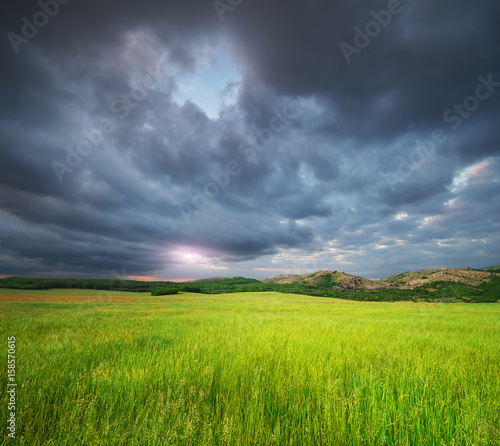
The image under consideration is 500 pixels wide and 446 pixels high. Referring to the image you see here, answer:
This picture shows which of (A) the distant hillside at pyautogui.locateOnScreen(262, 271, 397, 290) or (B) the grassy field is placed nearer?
(B) the grassy field

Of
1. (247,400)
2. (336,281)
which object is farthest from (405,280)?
(247,400)

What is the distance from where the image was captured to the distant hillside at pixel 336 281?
103312 millimetres

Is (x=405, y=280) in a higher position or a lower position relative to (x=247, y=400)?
lower

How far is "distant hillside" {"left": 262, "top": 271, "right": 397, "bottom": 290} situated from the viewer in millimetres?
103312

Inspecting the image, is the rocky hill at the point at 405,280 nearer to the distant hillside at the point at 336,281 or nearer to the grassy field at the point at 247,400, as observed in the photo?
the distant hillside at the point at 336,281

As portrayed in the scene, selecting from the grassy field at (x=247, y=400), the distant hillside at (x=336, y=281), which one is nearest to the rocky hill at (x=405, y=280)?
the distant hillside at (x=336, y=281)

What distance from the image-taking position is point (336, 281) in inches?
4705

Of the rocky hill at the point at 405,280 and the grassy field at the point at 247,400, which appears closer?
the grassy field at the point at 247,400

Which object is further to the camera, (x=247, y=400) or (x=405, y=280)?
(x=405, y=280)

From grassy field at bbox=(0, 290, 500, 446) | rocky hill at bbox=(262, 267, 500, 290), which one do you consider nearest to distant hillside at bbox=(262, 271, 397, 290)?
rocky hill at bbox=(262, 267, 500, 290)

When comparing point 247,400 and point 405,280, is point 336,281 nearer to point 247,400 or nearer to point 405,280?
point 405,280

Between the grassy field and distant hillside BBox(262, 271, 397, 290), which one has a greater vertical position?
the grassy field

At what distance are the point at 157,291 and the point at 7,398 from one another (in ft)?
206

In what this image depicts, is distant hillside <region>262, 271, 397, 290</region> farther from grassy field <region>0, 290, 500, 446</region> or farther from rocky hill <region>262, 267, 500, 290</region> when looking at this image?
grassy field <region>0, 290, 500, 446</region>
